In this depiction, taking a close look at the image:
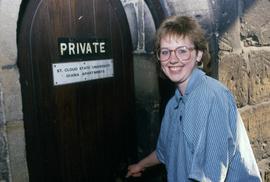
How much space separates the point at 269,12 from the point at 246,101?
0.73m

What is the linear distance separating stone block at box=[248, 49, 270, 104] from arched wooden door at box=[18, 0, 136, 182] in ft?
3.02

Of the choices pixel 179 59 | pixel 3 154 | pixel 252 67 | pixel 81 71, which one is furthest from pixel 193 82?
pixel 252 67

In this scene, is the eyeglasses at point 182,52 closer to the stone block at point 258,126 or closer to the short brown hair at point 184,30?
the short brown hair at point 184,30

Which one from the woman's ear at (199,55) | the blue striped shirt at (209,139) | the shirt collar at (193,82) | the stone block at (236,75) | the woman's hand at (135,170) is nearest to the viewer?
the blue striped shirt at (209,139)

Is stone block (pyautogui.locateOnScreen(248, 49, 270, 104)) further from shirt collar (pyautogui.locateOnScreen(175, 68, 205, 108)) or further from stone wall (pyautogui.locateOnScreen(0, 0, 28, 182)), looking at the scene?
A: stone wall (pyautogui.locateOnScreen(0, 0, 28, 182))

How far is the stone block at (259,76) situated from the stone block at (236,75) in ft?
0.27

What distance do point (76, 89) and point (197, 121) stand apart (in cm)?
74

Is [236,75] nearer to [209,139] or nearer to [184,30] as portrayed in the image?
[184,30]

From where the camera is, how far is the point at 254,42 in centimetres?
229

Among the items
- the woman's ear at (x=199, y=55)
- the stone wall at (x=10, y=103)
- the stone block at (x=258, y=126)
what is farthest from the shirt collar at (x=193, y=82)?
the stone block at (x=258, y=126)

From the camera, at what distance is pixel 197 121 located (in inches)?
49.6

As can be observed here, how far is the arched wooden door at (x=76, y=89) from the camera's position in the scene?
4.93 feet

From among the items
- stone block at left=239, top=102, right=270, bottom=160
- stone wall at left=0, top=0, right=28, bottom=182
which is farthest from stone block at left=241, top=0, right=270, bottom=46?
stone wall at left=0, top=0, right=28, bottom=182

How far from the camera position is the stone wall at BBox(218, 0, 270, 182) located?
6.81ft
